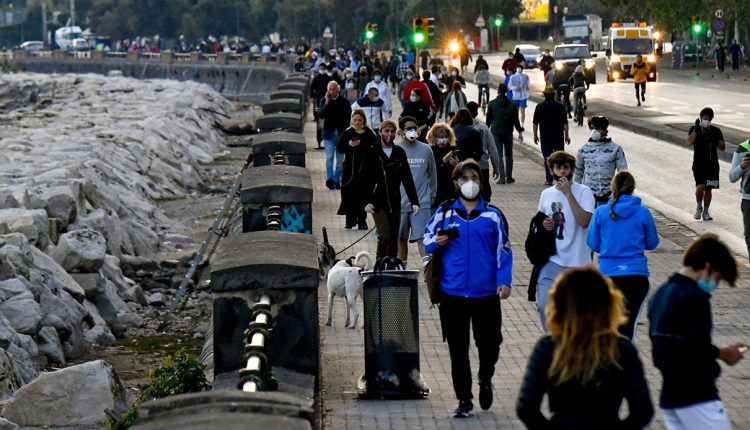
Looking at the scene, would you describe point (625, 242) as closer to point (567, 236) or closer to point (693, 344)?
point (567, 236)

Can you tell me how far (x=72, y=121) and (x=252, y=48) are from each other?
6359 centimetres

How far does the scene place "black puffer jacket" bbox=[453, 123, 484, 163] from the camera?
57.5 ft

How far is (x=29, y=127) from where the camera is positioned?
184 ft

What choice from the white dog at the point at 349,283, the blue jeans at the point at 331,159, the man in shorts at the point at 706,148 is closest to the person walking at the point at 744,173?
the man in shorts at the point at 706,148

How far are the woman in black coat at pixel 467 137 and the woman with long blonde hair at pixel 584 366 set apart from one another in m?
11.7

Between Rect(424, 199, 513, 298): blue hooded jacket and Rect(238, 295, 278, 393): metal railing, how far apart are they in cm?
123

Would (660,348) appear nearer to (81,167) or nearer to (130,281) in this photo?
(130,281)

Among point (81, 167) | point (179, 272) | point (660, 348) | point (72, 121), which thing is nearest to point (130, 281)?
point (179, 272)

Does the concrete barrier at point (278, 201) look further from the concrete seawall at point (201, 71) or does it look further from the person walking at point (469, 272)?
the concrete seawall at point (201, 71)

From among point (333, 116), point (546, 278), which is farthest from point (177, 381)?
point (333, 116)

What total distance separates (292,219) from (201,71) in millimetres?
99051

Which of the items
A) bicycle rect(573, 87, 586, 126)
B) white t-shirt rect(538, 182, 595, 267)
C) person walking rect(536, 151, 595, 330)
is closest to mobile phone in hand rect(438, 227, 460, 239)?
person walking rect(536, 151, 595, 330)

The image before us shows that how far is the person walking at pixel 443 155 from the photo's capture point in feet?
48.7

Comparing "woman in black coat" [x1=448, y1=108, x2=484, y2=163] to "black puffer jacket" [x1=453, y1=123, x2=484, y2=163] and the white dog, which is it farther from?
the white dog
